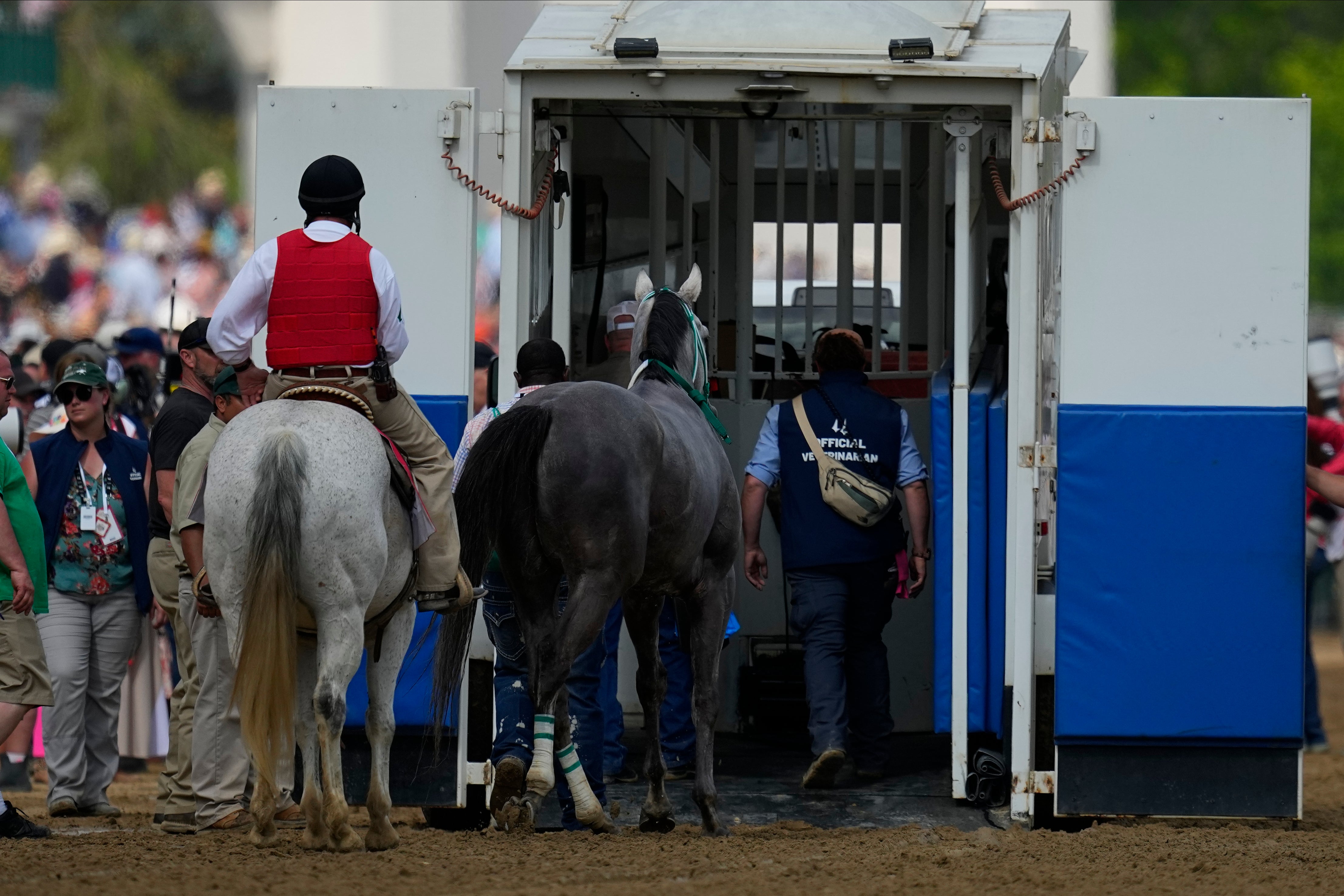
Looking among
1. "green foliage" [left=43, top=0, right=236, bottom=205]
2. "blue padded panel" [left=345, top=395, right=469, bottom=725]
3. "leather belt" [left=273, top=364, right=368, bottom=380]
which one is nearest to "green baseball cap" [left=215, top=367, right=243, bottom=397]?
"blue padded panel" [left=345, top=395, right=469, bottom=725]

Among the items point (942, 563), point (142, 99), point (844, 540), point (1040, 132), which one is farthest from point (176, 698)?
point (142, 99)

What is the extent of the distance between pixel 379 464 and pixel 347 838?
3.52ft

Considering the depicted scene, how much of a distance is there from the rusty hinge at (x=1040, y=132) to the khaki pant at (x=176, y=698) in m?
3.25

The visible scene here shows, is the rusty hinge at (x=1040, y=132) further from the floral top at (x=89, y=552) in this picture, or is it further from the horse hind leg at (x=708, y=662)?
the floral top at (x=89, y=552)

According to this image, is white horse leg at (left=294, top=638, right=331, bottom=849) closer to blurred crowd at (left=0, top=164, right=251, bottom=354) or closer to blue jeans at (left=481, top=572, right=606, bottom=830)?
blue jeans at (left=481, top=572, right=606, bottom=830)

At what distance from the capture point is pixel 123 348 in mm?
9383

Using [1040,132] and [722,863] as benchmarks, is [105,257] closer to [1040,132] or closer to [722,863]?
[1040,132]

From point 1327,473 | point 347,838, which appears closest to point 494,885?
point 347,838

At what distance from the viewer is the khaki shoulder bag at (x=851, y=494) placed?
7.21 m

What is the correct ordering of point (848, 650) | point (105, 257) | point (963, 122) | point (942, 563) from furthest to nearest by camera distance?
point (105, 257), point (848, 650), point (942, 563), point (963, 122)

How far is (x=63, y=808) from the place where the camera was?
705cm

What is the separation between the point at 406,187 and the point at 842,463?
2.01 m

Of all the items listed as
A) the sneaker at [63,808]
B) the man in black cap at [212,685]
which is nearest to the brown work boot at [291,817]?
the man in black cap at [212,685]

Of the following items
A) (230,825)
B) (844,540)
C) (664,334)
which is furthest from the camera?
(844,540)
